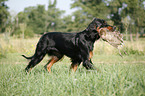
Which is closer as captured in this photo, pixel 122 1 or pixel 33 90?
pixel 33 90

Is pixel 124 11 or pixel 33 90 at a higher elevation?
pixel 124 11

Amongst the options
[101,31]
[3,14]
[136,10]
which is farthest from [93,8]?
[101,31]

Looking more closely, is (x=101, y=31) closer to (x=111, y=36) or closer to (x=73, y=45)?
(x=111, y=36)

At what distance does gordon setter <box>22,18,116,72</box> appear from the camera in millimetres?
3929

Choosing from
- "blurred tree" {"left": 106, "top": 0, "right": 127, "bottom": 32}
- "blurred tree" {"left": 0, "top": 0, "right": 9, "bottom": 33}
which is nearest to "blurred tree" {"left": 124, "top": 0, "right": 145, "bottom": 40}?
"blurred tree" {"left": 106, "top": 0, "right": 127, "bottom": 32}

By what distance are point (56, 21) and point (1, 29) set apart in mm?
19688

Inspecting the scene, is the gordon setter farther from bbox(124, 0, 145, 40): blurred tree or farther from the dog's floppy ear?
bbox(124, 0, 145, 40): blurred tree

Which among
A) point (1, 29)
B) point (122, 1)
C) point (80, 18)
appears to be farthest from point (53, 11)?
point (122, 1)

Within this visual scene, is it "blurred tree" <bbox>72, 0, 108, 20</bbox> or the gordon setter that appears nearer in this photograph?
the gordon setter

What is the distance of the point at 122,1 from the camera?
33.4m

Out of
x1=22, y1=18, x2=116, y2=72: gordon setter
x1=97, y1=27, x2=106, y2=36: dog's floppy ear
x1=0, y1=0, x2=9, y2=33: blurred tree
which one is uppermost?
x1=0, y1=0, x2=9, y2=33: blurred tree

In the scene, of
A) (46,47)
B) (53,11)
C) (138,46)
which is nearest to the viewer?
(46,47)

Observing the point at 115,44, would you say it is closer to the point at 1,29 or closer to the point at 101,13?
the point at 101,13

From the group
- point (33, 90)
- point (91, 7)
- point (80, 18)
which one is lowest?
point (33, 90)
